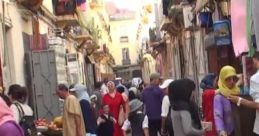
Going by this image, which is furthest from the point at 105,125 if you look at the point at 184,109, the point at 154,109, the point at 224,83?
the point at 184,109

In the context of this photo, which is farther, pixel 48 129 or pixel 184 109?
pixel 48 129

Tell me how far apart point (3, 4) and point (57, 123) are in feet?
9.64

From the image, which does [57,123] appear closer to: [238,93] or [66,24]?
[238,93]

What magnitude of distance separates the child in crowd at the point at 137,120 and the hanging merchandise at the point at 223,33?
7.04ft

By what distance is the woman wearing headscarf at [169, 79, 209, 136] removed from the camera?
7.35m

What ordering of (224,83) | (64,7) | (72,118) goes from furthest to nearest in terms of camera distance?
(64,7), (72,118), (224,83)

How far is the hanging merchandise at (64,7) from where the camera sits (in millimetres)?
22422

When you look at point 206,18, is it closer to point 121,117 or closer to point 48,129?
point 121,117

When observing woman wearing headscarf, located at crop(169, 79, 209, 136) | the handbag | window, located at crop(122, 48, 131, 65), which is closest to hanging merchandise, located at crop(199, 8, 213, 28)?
the handbag

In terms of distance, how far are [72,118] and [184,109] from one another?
3880 millimetres

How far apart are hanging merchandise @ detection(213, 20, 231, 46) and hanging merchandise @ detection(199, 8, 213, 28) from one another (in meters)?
3.21

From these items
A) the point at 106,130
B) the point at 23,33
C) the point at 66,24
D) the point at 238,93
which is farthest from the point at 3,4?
the point at 66,24

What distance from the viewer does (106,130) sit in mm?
13000

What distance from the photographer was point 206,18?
1569 cm
